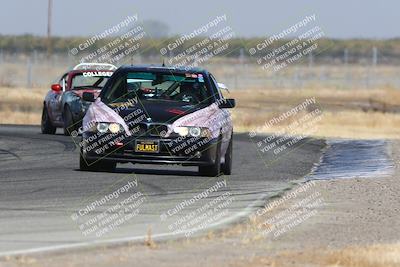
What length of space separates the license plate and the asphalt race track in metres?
0.37

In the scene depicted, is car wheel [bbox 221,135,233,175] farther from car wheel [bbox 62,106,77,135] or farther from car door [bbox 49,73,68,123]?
car door [bbox 49,73,68,123]

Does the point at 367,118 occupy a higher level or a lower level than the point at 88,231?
lower

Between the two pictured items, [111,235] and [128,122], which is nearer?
[111,235]

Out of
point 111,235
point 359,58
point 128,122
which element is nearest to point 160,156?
point 128,122

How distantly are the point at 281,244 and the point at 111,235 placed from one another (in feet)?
4.81

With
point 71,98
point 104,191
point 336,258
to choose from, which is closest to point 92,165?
point 104,191

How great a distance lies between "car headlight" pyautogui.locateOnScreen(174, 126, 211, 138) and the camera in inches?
680

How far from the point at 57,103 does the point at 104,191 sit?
12.1 meters

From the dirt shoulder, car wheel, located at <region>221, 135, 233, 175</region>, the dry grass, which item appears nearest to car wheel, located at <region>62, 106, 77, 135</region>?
car wheel, located at <region>221, 135, 233, 175</region>

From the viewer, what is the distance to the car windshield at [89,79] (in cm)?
2692

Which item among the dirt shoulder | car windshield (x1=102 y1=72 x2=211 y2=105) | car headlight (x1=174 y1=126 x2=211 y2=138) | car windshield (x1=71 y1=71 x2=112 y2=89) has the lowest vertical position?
car windshield (x1=71 y1=71 x2=112 y2=89)

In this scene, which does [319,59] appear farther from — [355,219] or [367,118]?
[355,219]

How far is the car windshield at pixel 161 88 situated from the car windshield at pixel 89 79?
835 centimetres

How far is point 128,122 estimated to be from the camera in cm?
1719
